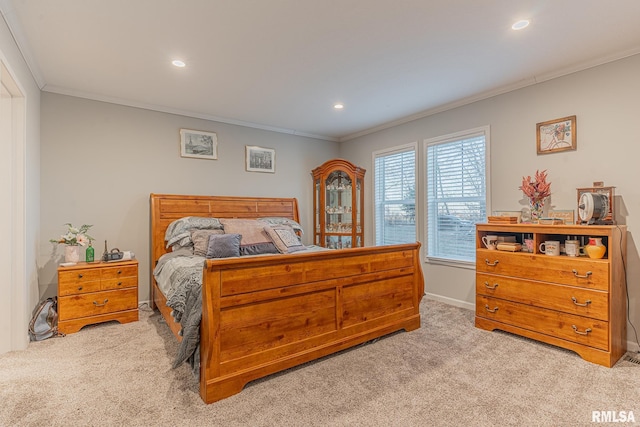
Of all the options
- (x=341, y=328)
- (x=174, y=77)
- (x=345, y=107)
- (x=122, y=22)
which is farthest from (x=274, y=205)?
(x=122, y=22)

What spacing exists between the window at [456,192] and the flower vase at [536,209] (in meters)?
0.61

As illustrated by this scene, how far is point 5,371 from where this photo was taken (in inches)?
89.4

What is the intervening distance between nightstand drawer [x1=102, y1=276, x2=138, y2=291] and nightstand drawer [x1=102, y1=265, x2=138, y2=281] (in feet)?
0.10

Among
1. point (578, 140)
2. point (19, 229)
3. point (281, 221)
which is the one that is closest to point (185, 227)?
point (281, 221)

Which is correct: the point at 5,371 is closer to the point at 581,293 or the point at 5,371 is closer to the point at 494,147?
the point at 581,293

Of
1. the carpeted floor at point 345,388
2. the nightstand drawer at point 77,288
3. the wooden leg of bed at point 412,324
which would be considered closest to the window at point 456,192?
the wooden leg of bed at point 412,324

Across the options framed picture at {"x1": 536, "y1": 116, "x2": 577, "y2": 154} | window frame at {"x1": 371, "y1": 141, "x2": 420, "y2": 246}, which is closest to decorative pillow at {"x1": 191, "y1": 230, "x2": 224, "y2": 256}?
window frame at {"x1": 371, "y1": 141, "x2": 420, "y2": 246}

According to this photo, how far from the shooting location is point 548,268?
271 cm

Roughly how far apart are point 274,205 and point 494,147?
9.59 feet

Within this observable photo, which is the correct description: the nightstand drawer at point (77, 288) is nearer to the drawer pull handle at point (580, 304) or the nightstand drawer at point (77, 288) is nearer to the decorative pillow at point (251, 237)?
the decorative pillow at point (251, 237)

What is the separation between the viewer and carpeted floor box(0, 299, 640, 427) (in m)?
1.78

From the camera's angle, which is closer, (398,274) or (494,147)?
(398,274)

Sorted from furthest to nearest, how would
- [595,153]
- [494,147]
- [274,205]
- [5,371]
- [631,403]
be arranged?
[274,205] < [494,147] < [595,153] < [5,371] < [631,403]

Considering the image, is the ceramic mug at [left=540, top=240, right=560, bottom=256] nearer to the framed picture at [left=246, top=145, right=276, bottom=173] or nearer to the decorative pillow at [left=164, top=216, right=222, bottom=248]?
the decorative pillow at [left=164, top=216, right=222, bottom=248]
